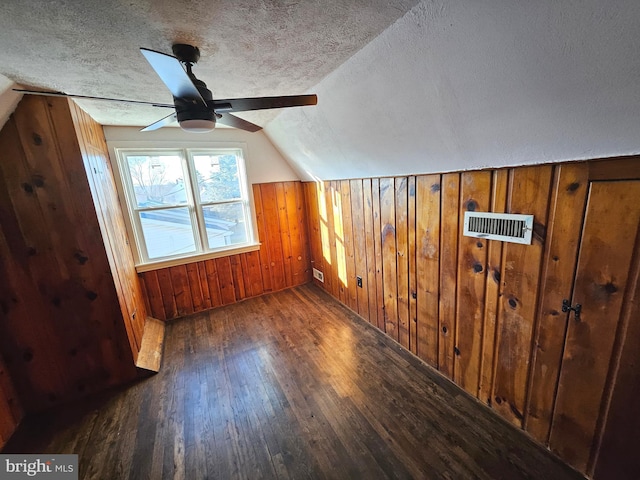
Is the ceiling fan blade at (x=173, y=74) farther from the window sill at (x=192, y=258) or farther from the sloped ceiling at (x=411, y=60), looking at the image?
the window sill at (x=192, y=258)

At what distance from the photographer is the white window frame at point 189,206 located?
2.85 m

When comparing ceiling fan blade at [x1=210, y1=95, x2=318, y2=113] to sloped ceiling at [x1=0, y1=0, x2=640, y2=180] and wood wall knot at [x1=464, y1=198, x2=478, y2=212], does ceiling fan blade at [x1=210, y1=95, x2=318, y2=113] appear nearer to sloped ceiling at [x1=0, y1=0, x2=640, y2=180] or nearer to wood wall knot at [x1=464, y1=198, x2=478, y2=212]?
sloped ceiling at [x1=0, y1=0, x2=640, y2=180]

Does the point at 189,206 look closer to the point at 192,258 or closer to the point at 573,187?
the point at 192,258

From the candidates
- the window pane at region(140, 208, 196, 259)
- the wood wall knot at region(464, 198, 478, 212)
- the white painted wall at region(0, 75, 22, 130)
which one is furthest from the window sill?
the wood wall knot at region(464, 198, 478, 212)

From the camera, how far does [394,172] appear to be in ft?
7.06

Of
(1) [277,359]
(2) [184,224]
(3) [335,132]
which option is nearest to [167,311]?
(2) [184,224]

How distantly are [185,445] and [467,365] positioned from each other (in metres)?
2.02

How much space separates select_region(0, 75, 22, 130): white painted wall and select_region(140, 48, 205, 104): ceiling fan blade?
116 cm

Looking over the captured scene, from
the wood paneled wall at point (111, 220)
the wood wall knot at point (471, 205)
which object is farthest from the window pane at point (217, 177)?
the wood wall knot at point (471, 205)

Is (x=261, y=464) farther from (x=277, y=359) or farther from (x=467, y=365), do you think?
(x=467, y=365)

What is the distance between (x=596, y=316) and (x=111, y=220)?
3.53m

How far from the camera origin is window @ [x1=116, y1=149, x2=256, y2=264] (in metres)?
2.96

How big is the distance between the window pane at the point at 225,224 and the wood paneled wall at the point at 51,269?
4.59 ft

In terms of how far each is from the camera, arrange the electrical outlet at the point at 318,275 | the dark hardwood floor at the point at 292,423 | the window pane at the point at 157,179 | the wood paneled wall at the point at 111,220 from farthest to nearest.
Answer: the electrical outlet at the point at 318,275 → the window pane at the point at 157,179 → the wood paneled wall at the point at 111,220 → the dark hardwood floor at the point at 292,423
